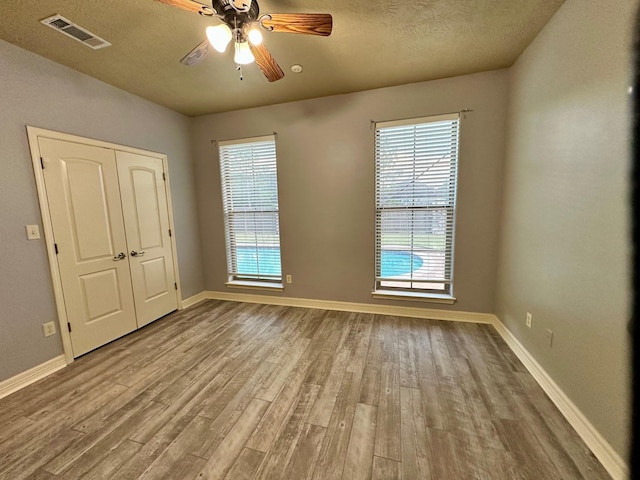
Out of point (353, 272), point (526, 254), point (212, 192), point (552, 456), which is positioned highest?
point (212, 192)

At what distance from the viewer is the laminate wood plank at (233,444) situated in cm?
133

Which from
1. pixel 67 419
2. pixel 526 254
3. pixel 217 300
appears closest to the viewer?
pixel 67 419

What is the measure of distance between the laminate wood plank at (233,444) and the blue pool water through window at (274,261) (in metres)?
2.04

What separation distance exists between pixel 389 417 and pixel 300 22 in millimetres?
2517

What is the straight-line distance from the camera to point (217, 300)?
3891 millimetres

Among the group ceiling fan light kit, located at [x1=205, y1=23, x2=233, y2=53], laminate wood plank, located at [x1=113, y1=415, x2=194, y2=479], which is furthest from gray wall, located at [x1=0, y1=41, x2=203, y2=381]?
ceiling fan light kit, located at [x1=205, y1=23, x2=233, y2=53]

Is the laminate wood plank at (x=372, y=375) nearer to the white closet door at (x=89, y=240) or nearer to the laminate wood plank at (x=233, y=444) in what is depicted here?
the laminate wood plank at (x=233, y=444)

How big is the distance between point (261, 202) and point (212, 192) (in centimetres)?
81

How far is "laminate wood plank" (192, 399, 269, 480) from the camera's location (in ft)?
4.38

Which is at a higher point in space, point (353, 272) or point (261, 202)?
point (261, 202)

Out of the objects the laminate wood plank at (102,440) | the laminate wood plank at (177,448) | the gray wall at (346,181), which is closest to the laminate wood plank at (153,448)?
the laminate wood plank at (177,448)

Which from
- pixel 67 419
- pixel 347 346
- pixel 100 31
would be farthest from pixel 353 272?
pixel 100 31

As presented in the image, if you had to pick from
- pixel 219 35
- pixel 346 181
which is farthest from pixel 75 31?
pixel 346 181

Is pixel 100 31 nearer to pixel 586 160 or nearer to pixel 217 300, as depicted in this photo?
pixel 217 300
